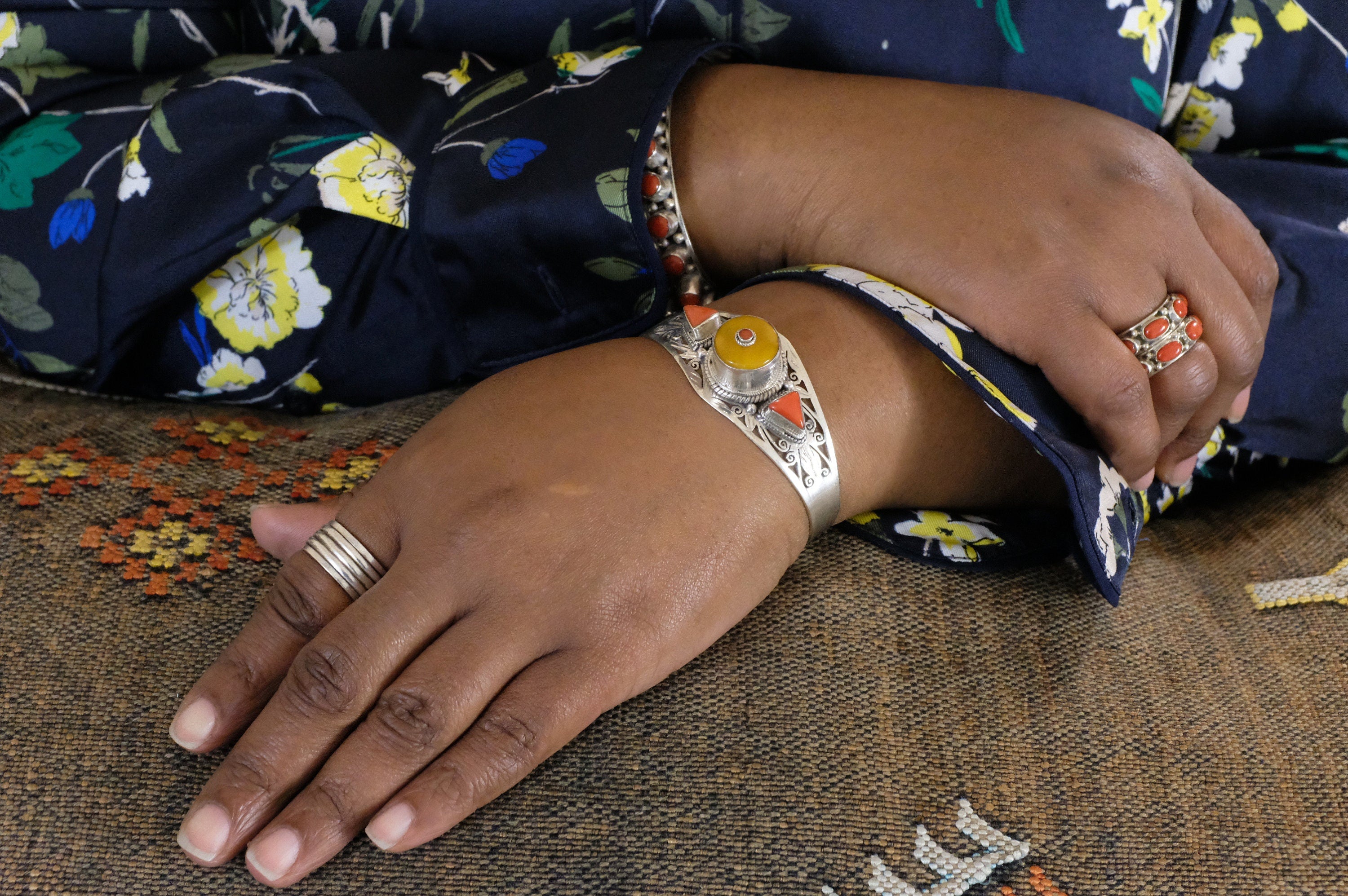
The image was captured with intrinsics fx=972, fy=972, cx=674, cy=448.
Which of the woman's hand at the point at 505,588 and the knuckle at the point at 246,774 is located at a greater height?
the woman's hand at the point at 505,588

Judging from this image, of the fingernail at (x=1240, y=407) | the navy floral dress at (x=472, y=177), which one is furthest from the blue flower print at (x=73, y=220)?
the fingernail at (x=1240, y=407)

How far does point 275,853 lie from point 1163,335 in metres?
0.55

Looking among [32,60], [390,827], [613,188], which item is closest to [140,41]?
[32,60]

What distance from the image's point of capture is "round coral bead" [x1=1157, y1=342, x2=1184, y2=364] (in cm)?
58

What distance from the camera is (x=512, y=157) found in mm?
652

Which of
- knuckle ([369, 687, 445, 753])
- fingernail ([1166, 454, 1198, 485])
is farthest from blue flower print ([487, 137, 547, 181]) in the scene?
fingernail ([1166, 454, 1198, 485])

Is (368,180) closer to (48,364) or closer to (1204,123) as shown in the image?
(48,364)

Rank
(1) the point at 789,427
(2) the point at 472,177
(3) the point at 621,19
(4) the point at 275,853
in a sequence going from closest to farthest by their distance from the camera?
(4) the point at 275,853 < (1) the point at 789,427 < (2) the point at 472,177 < (3) the point at 621,19

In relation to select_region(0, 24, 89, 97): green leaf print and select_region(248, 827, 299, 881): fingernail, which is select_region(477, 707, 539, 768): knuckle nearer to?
select_region(248, 827, 299, 881): fingernail

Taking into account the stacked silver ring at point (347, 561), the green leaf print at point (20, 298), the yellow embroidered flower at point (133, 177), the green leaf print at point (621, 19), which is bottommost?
the stacked silver ring at point (347, 561)

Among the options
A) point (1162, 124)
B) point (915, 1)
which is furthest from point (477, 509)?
point (1162, 124)

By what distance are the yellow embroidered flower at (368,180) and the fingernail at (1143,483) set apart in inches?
20.4

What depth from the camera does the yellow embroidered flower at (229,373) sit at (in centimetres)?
72

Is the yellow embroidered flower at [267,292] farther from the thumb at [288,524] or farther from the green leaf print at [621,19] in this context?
the green leaf print at [621,19]
